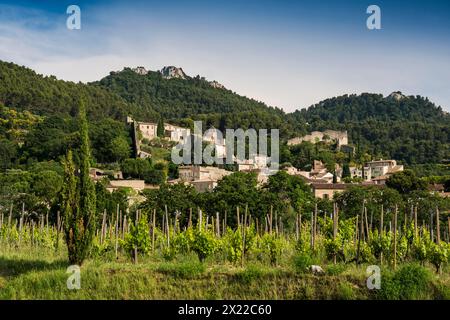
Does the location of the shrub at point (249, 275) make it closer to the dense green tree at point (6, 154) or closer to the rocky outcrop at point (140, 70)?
the dense green tree at point (6, 154)

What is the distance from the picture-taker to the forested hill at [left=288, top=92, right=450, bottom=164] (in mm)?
96188

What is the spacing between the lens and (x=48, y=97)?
91.2 meters

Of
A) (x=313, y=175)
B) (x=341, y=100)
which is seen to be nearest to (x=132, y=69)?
(x=341, y=100)

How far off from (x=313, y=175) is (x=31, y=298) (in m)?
61.5

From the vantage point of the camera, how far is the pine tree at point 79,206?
14.1 metres

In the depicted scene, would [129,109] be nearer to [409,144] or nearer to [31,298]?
[409,144]

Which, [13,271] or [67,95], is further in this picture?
[67,95]

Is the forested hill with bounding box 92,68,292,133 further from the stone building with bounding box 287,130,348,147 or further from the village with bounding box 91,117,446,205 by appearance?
A: the village with bounding box 91,117,446,205

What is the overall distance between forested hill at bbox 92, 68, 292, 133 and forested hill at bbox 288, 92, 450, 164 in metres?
17.3

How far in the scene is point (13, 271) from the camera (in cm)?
1410

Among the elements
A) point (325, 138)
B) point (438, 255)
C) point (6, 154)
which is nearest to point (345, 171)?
point (325, 138)

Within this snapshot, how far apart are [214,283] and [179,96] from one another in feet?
459
